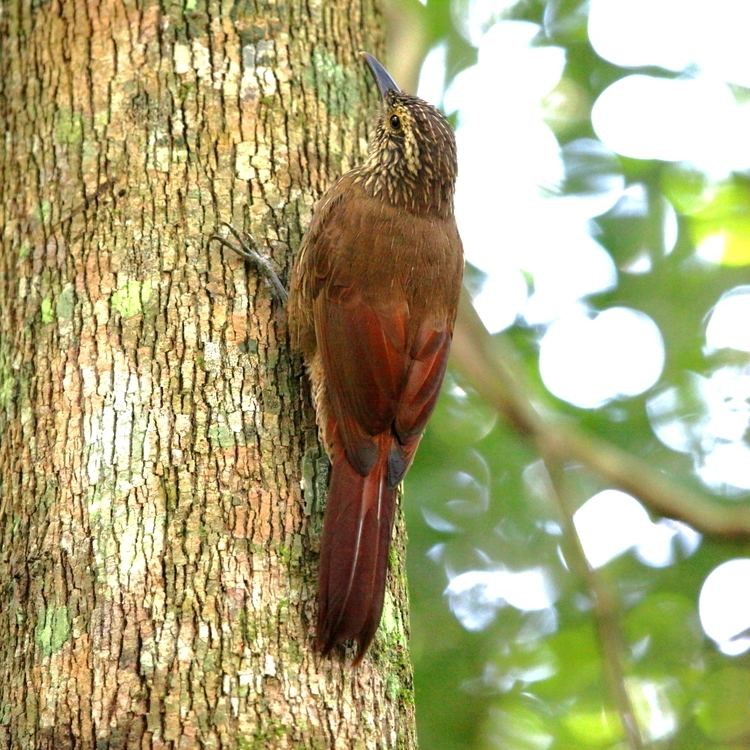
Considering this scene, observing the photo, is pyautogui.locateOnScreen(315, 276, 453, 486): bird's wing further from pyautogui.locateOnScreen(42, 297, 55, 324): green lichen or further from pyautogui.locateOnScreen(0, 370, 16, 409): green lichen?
pyautogui.locateOnScreen(0, 370, 16, 409): green lichen

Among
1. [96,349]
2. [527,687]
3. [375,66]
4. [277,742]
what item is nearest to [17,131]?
[96,349]

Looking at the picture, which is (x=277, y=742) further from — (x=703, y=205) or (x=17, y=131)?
(x=703, y=205)

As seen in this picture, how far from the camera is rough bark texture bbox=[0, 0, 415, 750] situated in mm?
2508

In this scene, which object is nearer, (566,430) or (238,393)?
(238,393)

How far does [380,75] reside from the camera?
3.88 metres

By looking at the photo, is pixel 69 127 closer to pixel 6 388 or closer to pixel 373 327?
pixel 6 388

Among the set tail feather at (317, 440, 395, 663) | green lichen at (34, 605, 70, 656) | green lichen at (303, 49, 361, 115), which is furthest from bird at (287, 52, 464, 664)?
green lichen at (34, 605, 70, 656)

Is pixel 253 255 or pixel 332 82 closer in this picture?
pixel 253 255

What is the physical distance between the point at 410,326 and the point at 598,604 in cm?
131

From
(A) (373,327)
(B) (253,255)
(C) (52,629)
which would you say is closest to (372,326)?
(A) (373,327)

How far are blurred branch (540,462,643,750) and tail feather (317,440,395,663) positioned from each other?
4.15 ft

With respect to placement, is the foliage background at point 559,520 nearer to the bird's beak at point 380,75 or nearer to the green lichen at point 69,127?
the bird's beak at point 380,75

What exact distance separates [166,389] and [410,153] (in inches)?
59.9

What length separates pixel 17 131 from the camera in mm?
3492
